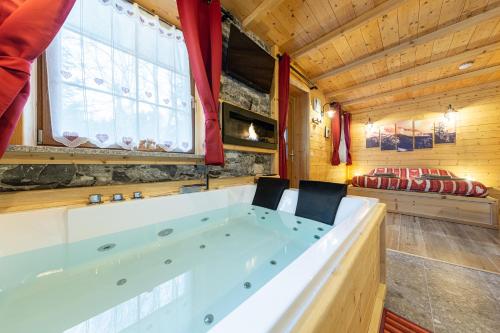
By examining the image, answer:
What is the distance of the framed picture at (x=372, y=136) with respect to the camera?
4.41m

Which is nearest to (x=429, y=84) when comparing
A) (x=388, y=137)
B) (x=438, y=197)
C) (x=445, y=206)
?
(x=388, y=137)

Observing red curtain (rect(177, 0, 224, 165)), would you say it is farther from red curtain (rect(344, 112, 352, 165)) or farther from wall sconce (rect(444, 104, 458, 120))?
wall sconce (rect(444, 104, 458, 120))

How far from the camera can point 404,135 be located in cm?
408

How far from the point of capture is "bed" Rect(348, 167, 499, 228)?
2.38 meters

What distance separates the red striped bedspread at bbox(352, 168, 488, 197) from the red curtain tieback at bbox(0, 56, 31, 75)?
14.2 feet

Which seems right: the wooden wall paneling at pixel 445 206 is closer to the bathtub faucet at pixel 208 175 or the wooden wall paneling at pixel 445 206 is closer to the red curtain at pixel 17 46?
the bathtub faucet at pixel 208 175

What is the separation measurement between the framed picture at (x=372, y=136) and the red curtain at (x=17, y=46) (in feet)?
17.7

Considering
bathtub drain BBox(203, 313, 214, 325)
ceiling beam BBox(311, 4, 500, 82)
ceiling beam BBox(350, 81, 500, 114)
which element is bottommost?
bathtub drain BBox(203, 313, 214, 325)

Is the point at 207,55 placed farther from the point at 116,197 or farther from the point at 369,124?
the point at 369,124

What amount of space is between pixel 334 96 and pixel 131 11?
370cm

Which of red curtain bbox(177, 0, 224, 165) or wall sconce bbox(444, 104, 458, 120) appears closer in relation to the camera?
red curtain bbox(177, 0, 224, 165)

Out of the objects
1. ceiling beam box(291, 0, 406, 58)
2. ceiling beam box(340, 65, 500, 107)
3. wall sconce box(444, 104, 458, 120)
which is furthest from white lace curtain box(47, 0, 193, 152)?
wall sconce box(444, 104, 458, 120)

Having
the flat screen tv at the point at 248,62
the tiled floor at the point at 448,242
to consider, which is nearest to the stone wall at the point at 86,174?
the flat screen tv at the point at 248,62

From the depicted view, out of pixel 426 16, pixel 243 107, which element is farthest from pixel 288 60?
pixel 426 16
